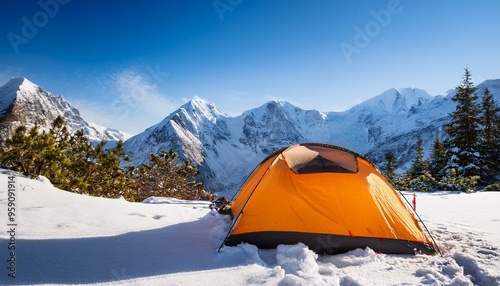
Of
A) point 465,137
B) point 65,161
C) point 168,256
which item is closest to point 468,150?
point 465,137

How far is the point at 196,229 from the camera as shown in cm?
614

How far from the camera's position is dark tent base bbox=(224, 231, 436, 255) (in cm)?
527

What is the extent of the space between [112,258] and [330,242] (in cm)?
394

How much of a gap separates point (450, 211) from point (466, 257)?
17.9 feet

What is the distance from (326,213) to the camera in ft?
18.3

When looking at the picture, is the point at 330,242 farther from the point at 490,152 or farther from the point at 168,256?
the point at 490,152

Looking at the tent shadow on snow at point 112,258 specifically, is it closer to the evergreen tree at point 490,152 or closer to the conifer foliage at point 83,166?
the conifer foliage at point 83,166

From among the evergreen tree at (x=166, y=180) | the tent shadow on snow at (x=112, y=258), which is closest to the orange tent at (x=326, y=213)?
the tent shadow on snow at (x=112, y=258)

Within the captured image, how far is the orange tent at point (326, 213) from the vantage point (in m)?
5.34

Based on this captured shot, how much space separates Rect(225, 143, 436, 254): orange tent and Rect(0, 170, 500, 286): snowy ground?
1.09ft

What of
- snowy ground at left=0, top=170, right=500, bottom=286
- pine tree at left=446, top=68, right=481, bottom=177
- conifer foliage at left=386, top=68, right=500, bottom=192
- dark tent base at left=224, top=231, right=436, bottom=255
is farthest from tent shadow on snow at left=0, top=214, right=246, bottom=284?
pine tree at left=446, top=68, right=481, bottom=177

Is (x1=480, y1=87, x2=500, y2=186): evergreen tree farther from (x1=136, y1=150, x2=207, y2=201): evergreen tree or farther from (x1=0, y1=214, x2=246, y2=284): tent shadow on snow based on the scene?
(x1=0, y1=214, x2=246, y2=284): tent shadow on snow

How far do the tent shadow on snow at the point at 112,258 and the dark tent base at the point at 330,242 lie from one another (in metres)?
0.70

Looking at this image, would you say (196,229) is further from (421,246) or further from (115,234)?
(421,246)
